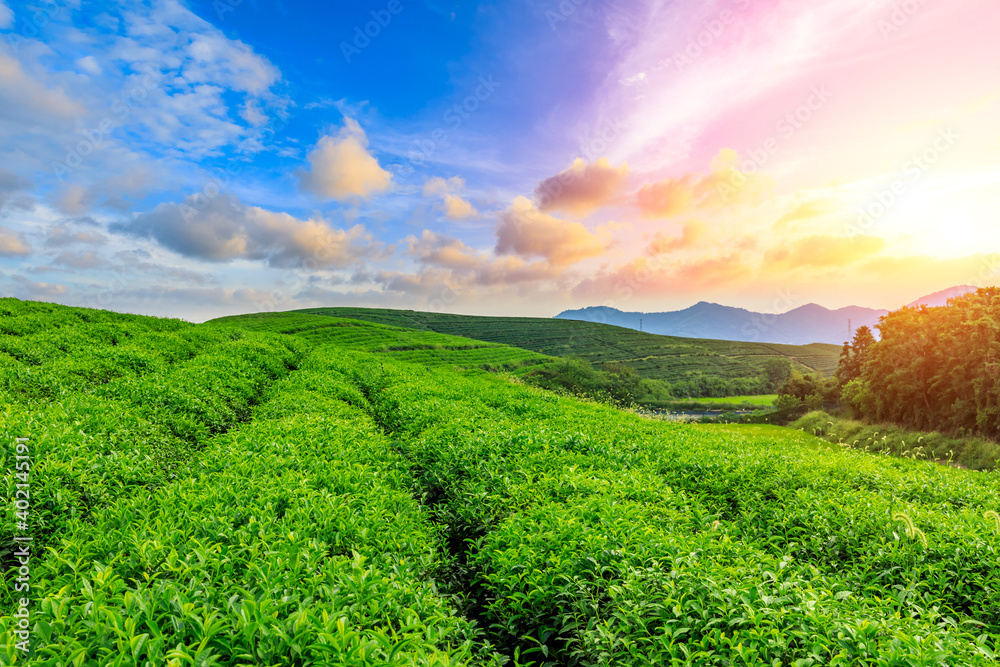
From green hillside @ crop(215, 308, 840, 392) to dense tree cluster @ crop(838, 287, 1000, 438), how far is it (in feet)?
170

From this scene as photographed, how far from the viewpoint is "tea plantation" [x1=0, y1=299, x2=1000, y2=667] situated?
2906 millimetres

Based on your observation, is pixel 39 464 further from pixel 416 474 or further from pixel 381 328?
pixel 381 328

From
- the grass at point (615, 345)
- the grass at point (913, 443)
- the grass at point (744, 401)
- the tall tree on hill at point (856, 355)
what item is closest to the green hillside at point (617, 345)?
the grass at point (615, 345)

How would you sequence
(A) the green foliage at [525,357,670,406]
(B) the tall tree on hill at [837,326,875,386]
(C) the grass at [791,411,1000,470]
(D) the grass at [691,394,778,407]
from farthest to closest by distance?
(D) the grass at [691,394,778,407] < (A) the green foliage at [525,357,670,406] < (B) the tall tree on hill at [837,326,875,386] < (C) the grass at [791,411,1000,470]

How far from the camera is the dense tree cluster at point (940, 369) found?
25.5 metres

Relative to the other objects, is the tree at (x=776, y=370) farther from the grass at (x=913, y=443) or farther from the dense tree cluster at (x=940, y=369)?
the dense tree cluster at (x=940, y=369)

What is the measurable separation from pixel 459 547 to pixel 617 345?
367ft

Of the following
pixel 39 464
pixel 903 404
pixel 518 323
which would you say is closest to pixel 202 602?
pixel 39 464

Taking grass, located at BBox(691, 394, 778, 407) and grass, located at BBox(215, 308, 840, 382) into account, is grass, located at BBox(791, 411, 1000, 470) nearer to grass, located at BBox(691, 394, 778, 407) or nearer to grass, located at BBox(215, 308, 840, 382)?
grass, located at BBox(691, 394, 778, 407)

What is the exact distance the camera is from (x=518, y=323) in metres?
125

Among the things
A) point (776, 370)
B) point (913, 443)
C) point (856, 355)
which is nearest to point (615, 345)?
point (776, 370)

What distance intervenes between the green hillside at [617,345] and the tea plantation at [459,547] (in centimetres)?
8233

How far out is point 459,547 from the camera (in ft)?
19.9

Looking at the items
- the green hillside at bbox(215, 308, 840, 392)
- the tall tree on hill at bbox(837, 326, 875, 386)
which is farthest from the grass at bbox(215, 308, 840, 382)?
the tall tree on hill at bbox(837, 326, 875, 386)
